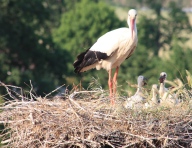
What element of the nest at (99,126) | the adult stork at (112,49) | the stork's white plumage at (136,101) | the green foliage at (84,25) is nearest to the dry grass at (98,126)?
the nest at (99,126)

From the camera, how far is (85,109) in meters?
10.9

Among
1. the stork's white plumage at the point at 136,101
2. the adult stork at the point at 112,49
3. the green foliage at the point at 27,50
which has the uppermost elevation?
the green foliage at the point at 27,50

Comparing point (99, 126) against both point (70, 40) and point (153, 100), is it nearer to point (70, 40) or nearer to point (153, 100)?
point (153, 100)

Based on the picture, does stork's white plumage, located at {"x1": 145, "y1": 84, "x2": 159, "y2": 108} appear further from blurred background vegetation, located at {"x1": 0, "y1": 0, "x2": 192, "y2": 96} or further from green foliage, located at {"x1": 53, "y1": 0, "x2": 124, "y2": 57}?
green foliage, located at {"x1": 53, "y1": 0, "x2": 124, "y2": 57}

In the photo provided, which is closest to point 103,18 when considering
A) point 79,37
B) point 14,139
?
point 79,37

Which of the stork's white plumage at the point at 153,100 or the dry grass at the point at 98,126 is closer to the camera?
the dry grass at the point at 98,126

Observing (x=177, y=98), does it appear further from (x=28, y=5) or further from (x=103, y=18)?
(x=103, y=18)

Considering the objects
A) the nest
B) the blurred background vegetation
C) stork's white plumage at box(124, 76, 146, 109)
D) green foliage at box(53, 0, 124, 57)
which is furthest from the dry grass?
green foliage at box(53, 0, 124, 57)

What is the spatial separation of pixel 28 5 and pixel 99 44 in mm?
20733

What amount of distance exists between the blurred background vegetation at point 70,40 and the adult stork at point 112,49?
4859 mm

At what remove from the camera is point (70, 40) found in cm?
5406

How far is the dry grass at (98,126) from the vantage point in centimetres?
1062

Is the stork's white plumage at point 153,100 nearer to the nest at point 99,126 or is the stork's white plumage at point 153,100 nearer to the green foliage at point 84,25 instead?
the nest at point 99,126

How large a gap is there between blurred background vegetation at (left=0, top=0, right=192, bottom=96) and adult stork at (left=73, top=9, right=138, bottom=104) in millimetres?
4859
